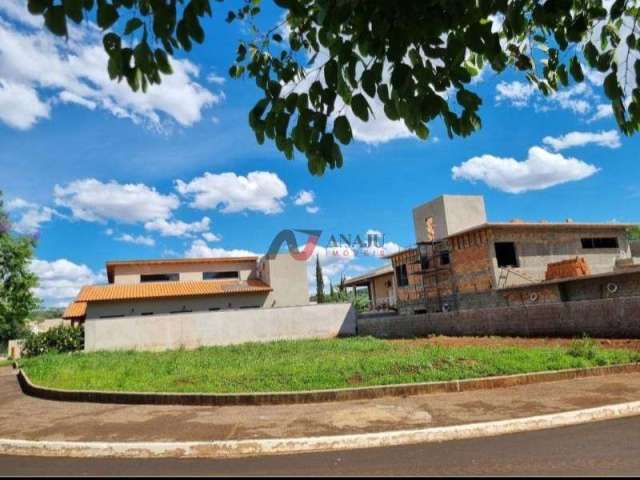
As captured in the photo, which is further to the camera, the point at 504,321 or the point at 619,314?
the point at 504,321

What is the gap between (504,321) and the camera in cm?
1928

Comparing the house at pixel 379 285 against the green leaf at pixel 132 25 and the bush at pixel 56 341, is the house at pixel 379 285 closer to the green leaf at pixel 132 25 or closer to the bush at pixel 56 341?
the bush at pixel 56 341

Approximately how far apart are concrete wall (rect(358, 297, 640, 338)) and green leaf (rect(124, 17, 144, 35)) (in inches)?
623

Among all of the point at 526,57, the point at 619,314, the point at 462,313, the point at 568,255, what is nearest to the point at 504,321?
the point at 462,313

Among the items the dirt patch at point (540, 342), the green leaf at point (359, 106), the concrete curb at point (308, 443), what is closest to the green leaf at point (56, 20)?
the green leaf at point (359, 106)

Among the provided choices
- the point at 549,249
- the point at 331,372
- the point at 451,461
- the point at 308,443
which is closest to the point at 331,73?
the point at 451,461

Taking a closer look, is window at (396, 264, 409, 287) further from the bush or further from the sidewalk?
the sidewalk

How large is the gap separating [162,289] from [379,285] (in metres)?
20.8

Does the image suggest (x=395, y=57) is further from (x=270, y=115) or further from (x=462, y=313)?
(x=462, y=313)

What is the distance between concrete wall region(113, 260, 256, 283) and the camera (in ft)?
122

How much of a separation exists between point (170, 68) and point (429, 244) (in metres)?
31.6

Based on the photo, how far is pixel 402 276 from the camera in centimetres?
3647

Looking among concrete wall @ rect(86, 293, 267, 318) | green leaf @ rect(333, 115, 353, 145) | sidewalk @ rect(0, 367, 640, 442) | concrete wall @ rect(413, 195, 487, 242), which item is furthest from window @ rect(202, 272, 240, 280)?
→ green leaf @ rect(333, 115, 353, 145)

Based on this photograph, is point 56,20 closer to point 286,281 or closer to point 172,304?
point 172,304
